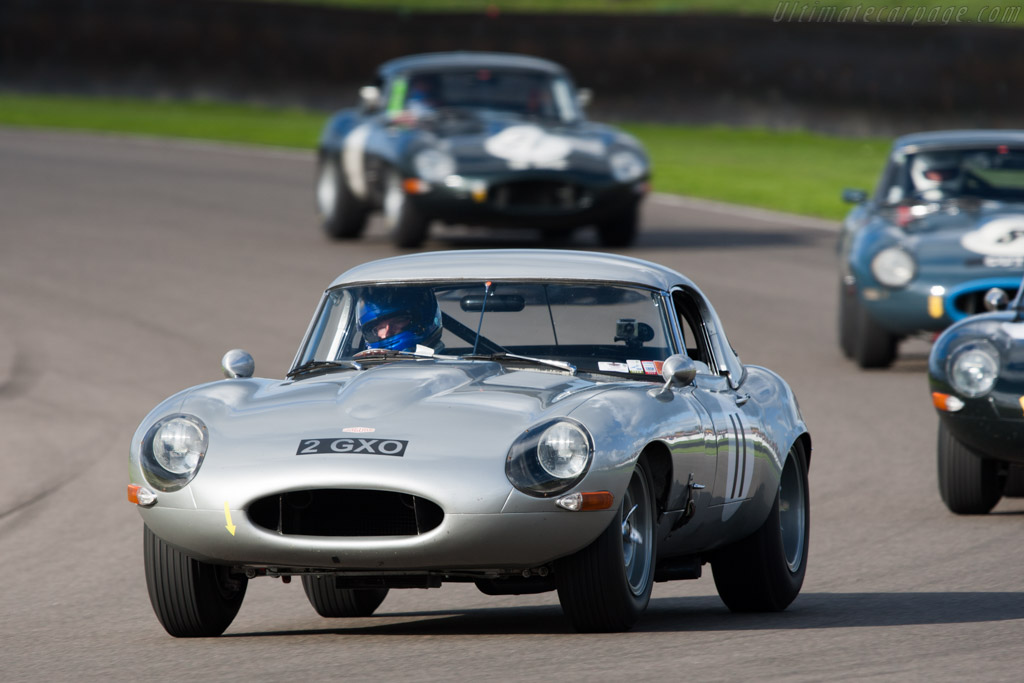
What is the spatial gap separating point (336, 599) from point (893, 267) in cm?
683

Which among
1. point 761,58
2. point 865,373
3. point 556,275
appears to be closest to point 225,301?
point 865,373

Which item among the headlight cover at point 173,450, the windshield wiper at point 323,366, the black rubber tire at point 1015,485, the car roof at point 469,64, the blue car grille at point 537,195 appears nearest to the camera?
the headlight cover at point 173,450

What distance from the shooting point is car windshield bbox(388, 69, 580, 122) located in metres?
17.7

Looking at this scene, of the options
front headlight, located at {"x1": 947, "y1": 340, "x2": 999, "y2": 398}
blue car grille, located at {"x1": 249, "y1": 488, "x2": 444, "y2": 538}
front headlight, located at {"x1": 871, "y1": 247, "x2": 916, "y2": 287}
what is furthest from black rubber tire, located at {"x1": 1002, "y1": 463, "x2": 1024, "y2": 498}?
blue car grille, located at {"x1": 249, "y1": 488, "x2": 444, "y2": 538}

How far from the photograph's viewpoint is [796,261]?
1777 centimetres

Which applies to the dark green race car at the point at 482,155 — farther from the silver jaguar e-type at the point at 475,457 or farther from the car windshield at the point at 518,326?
the car windshield at the point at 518,326

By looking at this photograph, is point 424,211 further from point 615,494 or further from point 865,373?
point 615,494

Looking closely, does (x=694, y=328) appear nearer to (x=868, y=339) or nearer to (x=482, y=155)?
(x=868, y=339)

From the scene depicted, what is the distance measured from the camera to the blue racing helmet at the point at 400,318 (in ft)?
22.1

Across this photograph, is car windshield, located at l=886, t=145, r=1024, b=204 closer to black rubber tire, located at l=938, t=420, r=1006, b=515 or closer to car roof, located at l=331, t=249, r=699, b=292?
black rubber tire, located at l=938, t=420, r=1006, b=515

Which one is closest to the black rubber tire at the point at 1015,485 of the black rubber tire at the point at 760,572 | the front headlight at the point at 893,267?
the black rubber tire at the point at 760,572

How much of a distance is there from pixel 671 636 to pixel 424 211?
11.3m

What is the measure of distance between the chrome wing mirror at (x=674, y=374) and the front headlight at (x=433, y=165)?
10.6 metres

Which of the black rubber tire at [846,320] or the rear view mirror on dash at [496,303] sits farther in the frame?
the black rubber tire at [846,320]
